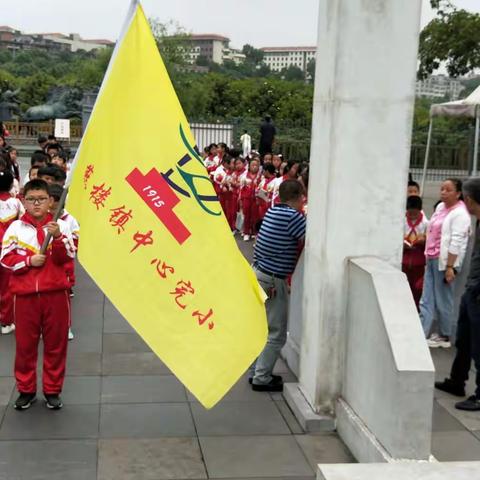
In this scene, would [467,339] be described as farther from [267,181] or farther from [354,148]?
[267,181]

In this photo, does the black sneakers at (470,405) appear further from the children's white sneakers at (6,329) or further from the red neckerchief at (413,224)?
the children's white sneakers at (6,329)

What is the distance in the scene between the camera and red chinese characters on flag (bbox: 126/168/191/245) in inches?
197

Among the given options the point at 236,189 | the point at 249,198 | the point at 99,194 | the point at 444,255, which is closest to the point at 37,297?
the point at 99,194

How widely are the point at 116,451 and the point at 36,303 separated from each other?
132 cm

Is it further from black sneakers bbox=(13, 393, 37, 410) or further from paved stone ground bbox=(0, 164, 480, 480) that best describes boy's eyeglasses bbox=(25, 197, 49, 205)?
paved stone ground bbox=(0, 164, 480, 480)

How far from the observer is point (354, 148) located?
19.1 feet

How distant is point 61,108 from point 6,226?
3414 centimetres

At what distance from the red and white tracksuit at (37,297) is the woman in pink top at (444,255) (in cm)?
388

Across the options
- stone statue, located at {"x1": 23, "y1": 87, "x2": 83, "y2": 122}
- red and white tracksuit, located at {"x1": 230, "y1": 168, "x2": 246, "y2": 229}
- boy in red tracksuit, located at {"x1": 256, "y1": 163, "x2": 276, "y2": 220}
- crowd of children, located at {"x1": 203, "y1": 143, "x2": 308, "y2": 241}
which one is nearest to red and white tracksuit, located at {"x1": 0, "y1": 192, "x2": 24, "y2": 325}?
crowd of children, located at {"x1": 203, "y1": 143, "x2": 308, "y2": 241}

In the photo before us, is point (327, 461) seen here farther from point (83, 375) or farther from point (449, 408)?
point (83, 375)

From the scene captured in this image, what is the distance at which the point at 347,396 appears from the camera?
5938mm

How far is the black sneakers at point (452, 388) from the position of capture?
7.05 meters

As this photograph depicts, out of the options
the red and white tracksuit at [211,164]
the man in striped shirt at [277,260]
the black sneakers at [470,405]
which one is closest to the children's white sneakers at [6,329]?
the man in striped shirt at [277,260]

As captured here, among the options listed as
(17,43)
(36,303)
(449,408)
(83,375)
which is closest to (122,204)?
(36,303)
